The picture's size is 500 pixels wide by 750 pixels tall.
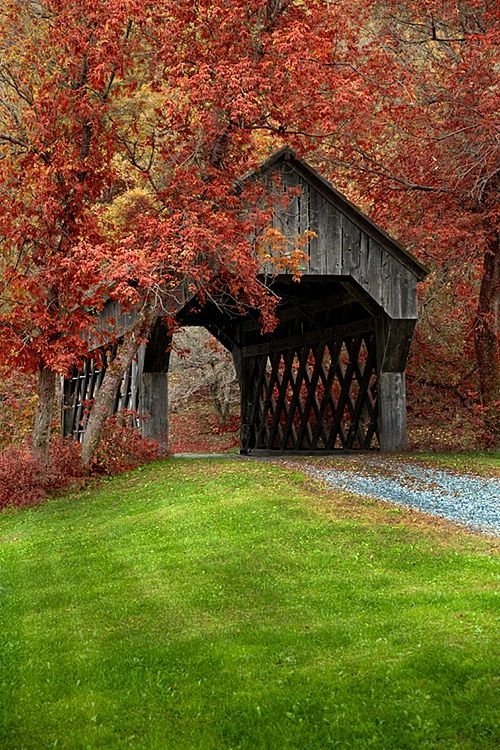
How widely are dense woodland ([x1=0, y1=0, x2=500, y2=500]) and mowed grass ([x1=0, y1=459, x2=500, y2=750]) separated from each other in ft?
14.4

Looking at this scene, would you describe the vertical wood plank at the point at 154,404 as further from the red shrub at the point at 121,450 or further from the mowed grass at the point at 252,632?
the mowed grass at the point at 252,632

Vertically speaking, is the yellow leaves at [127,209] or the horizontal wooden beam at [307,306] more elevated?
the yellow leaves at [127,209]

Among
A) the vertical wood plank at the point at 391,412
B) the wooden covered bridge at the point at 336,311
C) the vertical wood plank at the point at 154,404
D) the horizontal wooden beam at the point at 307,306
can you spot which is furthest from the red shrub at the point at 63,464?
the horizontal wooden beam at the point at 307,306

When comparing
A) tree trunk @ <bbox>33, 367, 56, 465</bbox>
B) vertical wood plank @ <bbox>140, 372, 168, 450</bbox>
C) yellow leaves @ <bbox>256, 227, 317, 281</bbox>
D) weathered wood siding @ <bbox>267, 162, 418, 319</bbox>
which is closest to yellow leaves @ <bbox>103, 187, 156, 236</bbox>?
yellow leaves @ <bbox>256, 227, 317, 281</bbox>

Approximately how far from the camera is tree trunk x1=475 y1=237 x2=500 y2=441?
1952 centimetres

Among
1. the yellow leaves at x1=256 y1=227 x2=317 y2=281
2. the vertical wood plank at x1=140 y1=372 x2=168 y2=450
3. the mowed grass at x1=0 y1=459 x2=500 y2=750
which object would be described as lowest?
the mowed grass at x1=0 y1=459 x2=500 y2=750

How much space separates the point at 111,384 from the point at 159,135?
4.51 metres

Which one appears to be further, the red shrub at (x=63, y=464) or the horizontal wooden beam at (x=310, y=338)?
the horizontal wooden beam at (x=310, y=338)

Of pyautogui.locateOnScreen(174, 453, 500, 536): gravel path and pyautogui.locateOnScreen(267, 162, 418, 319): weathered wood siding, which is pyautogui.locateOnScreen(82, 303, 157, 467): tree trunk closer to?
pyautogui.locateOnScreen(267, 162, 418, 319): weathered wood siding

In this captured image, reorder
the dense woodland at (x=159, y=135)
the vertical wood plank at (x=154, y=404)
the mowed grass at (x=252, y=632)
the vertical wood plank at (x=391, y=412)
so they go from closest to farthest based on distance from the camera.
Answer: the mowed grass at (x=252, y=632) → the dense woodland at (x=159, y=135) → the vertical wood plank at (x=391, y=412) → the vertical wood plank at (x=154, y=404)

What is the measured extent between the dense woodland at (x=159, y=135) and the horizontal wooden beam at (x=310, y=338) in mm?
2399

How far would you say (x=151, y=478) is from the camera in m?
14.8

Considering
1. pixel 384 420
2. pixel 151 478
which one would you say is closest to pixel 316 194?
pixel 384 420

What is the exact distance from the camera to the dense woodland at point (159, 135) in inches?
557
